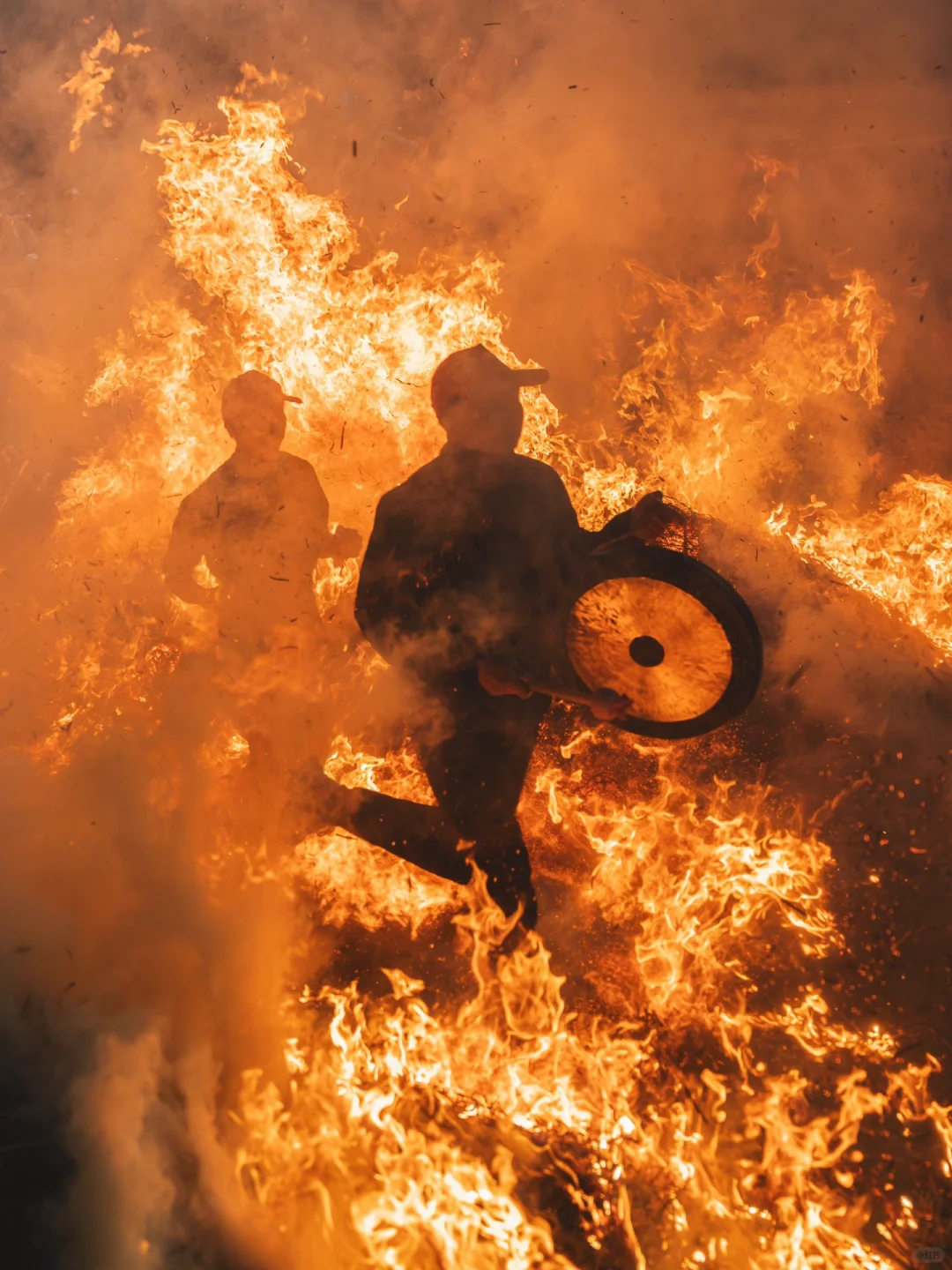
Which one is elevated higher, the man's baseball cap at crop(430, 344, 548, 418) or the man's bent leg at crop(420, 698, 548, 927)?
the man's baseball cap at crop(430, 344, 548, 418)

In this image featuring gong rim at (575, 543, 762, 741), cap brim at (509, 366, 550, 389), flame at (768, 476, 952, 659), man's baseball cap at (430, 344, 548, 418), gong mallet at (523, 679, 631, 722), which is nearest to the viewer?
gong rim at (575, 543, 762, 741)

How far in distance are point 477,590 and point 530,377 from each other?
1.31m

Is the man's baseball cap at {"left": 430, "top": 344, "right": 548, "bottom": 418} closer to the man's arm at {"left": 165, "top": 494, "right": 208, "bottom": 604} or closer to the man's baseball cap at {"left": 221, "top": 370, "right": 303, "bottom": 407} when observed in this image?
the man's baseball cap at {"left": 221, "top": 370, "right": 303, "bottom": 407}

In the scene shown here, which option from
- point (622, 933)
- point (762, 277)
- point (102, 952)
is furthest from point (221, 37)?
point (622, 933)

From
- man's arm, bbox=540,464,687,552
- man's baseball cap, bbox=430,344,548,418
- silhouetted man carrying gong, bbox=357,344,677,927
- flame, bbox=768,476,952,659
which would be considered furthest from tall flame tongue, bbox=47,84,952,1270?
man's arm, bbox=540,464,687,552

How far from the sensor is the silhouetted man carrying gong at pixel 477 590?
13.7 ft

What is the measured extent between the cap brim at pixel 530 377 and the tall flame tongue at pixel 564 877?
52cm

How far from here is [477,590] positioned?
169 inches

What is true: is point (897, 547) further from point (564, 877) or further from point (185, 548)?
point (185, 548)

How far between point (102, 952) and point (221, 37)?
605 centimetres

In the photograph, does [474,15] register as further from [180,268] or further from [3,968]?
[3,968]

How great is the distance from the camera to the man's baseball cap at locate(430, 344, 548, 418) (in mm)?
4297

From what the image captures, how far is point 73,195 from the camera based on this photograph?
5.04 m

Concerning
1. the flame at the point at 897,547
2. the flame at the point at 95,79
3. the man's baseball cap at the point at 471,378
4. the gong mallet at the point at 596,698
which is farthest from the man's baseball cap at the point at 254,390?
the flame at the point at 897,547
